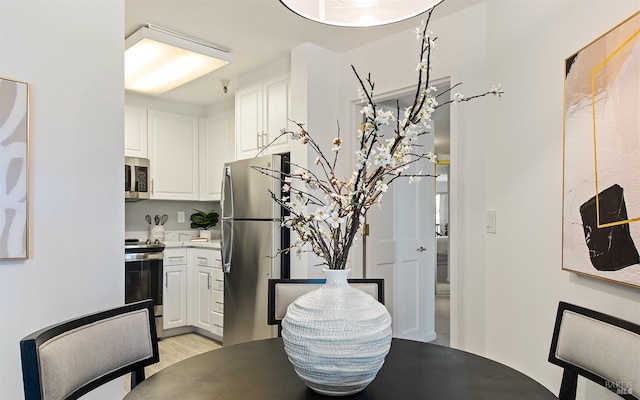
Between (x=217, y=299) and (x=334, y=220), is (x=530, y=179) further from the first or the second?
(x=217, y=299)

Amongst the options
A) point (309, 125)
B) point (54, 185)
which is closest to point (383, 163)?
point (54, 185)

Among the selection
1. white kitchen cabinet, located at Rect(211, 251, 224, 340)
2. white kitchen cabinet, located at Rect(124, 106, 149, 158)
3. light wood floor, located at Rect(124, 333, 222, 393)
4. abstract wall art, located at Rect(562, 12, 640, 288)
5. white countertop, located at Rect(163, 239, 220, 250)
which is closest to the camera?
abstract wall art, located at Rect(562, 12, 640, 288)

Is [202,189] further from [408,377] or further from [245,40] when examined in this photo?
[408,377]

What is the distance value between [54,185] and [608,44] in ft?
7.30

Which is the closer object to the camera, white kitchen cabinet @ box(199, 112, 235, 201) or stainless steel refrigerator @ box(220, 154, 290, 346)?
stainless steel refrigerator @ box(220, 154, 290, 346)

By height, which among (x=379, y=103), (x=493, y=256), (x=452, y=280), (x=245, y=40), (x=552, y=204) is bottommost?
(x=452, y=280)

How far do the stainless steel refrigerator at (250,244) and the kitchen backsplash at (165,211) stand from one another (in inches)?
54.3

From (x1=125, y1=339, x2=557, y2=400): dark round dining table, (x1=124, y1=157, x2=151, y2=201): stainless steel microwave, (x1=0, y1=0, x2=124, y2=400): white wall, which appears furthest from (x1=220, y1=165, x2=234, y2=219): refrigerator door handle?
(x1=125, y1=339, x2=557, y2=400): dark round dining table

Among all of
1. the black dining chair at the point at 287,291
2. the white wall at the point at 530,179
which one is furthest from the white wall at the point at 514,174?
the black dining chair at the point at 287,291

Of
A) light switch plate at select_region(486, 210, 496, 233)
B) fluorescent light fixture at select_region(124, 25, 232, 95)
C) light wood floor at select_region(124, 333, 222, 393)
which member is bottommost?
light wood floor at select_region(124, 333, 222, 393)

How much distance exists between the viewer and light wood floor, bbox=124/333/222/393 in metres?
3.38

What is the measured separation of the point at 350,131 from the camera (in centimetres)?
318

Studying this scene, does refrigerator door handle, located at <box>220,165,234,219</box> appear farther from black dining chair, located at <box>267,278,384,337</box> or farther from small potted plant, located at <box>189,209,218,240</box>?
black dining chair, located at <box>267,278,384,337</box>

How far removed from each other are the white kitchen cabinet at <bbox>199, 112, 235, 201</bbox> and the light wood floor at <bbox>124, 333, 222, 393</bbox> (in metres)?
1.45
